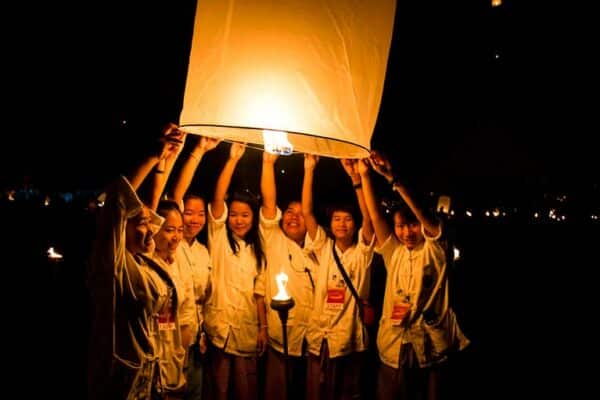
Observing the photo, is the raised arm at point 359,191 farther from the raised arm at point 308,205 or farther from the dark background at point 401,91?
the dark background at point 401,91

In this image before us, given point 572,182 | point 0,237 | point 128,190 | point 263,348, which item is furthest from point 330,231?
point 0,237

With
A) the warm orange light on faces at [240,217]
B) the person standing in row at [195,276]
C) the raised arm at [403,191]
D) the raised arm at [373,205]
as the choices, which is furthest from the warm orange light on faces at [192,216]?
the raised arm at [403,191]

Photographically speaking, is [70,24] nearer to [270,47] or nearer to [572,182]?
[270,47]

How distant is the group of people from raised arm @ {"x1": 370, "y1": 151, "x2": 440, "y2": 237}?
0.01 metres

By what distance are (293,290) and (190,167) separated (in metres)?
1.86

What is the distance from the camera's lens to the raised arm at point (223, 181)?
3961mm

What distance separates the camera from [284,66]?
1534 mm

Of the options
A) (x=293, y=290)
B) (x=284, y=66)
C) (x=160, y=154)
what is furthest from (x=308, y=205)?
(x=284, y=66)

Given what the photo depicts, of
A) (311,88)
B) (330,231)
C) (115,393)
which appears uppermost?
(311,88)

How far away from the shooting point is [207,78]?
163 cm

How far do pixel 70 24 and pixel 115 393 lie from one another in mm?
3862

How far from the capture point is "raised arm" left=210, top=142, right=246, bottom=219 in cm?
396

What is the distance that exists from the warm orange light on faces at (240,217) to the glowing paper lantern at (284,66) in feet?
9.16

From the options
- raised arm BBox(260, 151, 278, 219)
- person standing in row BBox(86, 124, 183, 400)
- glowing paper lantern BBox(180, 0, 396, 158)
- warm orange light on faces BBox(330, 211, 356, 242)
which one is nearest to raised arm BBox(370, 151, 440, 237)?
warm orange light on faces BBox(330, 211, 356, 242)
